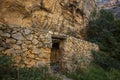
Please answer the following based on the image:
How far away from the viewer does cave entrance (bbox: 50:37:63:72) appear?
31.1 ft

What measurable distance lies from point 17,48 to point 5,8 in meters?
4.62

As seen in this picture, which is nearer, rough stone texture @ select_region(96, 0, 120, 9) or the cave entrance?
the cave entrance

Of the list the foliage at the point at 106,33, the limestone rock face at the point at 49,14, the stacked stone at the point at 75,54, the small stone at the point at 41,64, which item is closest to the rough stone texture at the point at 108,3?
the foliage at the point at 106,33

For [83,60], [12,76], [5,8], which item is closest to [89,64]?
[83,60]

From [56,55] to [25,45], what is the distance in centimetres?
359

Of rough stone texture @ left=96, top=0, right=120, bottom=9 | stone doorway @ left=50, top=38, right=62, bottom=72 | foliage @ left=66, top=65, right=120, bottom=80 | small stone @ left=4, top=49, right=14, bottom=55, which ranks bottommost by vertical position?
foliage @ left=66, top=65, right=120, bottom=80

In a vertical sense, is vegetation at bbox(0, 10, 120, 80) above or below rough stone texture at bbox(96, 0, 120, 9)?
below

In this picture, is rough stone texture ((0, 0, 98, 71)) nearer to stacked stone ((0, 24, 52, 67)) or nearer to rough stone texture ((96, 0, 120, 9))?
stacked stone ((0, 24, 52, 67))

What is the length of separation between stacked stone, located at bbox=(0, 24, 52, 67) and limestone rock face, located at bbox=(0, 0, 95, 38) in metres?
3.66

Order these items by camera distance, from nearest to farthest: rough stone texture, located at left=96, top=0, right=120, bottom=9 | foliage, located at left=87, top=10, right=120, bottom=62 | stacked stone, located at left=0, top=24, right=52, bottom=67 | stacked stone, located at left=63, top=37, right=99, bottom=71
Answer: stacked stone, located at left=0, top=24, right=52, bottom=67 → stacked stone, located at left=63, top=37, right=99, bottom=71 → foliage, located at left=87, top=10, right=120, bottom=62 → rough stone texture, located at left=96, top=0, right=120, bottom=9

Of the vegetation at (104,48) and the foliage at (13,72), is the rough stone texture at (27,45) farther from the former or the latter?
the vegetation at (104,48)

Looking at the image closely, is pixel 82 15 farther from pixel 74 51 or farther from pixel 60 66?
pixel 60 66

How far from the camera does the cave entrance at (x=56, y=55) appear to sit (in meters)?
9.48

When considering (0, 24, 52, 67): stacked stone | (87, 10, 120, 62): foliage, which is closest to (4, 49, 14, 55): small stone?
(0, 24, 52, 67): stacked stone
